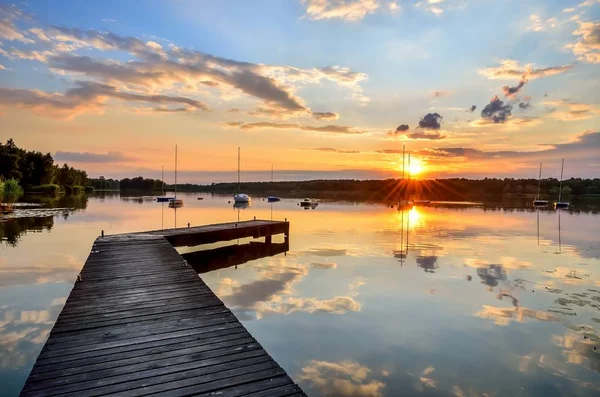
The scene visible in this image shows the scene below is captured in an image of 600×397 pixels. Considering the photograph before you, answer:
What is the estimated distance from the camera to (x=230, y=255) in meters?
22.5

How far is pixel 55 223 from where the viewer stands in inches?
1277

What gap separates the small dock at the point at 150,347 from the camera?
480 cm

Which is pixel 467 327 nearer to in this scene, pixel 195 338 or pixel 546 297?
pixel 546 297

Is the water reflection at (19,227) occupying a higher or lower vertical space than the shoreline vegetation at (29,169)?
lower

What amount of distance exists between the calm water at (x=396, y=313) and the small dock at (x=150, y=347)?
171 cm

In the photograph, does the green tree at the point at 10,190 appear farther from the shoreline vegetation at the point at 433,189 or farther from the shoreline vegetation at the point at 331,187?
the shoreline vegetation at the point at 433,189

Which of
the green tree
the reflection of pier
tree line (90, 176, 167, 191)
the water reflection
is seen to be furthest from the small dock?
tree line (90, 176, 167, 191)

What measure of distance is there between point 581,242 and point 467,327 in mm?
23017

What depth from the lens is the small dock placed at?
480 cm

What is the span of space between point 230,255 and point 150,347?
54.5 feet

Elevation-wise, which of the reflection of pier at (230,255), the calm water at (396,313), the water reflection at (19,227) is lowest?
the reflection of pier at (230,255)

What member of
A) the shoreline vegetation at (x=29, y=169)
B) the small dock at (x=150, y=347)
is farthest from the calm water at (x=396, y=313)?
the shoreline vegetation at (x=29, y=169)

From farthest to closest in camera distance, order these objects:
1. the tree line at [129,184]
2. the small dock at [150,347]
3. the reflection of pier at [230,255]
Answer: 1. the tree line at [129,184]
2. the reflection of pier at [230,255]
3. the small dock at [150,347]

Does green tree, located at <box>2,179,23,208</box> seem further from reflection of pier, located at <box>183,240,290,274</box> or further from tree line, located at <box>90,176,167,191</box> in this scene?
tree line, located at <box>90,176,167,191</box>
